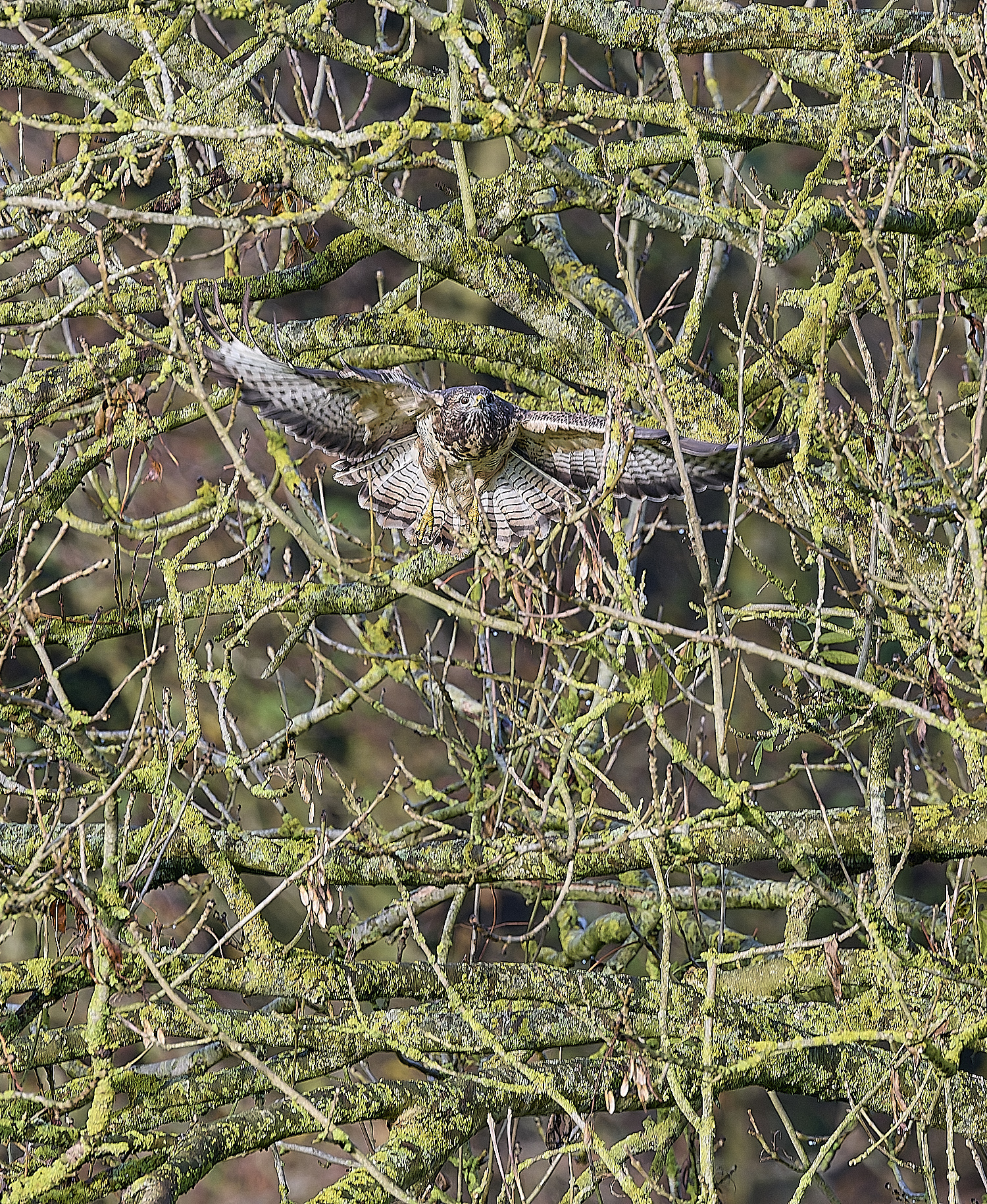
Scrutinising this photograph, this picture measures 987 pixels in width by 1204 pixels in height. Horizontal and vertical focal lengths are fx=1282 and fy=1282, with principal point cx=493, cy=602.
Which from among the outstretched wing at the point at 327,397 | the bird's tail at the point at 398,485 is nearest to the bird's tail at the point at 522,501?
the bird's tail at the point at 398,485

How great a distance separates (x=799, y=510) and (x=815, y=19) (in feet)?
4.11

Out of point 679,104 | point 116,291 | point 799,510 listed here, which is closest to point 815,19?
point 679,104

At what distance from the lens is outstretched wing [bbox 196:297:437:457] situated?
349 centimetres

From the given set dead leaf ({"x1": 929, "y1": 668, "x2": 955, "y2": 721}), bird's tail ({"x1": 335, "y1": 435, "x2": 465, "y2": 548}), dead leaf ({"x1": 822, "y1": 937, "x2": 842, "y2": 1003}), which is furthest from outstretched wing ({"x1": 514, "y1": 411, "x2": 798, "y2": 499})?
dead leaf ({"x1": 822, "y1": 937, "x2": 842, "y2": 1003})

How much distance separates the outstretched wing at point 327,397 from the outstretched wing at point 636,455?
409 millimetres

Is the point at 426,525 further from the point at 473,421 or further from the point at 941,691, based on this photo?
the point at 941,691

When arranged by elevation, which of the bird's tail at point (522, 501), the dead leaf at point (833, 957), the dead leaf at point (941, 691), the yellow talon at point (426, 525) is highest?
the dead leaf at point (941, 691)

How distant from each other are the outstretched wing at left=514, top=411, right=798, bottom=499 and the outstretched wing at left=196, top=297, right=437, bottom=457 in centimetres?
41

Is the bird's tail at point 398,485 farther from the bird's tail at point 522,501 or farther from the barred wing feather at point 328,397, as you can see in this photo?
the bird's tail at point 522,501

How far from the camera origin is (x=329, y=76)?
5285mm

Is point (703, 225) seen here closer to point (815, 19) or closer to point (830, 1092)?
point (815, 19)

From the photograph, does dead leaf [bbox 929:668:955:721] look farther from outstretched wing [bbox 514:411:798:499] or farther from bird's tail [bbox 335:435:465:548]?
bird's tail [bbox 335:435:465:548]

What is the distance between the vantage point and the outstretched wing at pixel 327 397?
349cm

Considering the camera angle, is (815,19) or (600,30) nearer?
(815,19)
